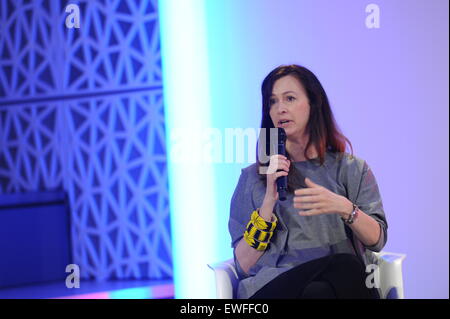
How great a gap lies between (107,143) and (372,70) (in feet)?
4.63

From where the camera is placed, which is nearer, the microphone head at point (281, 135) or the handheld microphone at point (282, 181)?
the handheld microphone at point (282, 181)

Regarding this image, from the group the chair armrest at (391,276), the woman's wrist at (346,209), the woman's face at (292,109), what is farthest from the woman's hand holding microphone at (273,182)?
the chair armrest at (391,276)

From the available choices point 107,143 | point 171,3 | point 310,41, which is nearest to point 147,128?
point 107,143

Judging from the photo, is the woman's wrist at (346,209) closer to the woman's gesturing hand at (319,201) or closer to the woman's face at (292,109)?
the woman's gesturing hand at (319,201)

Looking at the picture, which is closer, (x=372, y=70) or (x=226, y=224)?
(x=372, y=70)

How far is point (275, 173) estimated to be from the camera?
A: 1930mm

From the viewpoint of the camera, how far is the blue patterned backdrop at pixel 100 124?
283cm

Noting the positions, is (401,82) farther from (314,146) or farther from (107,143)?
(107,143)

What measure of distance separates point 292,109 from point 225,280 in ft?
2.16

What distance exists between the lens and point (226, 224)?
2281 millimetres

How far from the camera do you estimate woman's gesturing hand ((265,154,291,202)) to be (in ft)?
6.29

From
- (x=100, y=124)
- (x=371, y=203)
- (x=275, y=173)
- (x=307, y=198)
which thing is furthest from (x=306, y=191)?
(x=100, y=124)

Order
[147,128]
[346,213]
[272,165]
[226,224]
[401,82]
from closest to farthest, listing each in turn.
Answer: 1. [346,213]
2. [272,165]
3. [401,82]
4. [226,224]
5. [147,128]

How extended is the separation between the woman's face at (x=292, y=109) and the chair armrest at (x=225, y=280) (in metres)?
0.53
